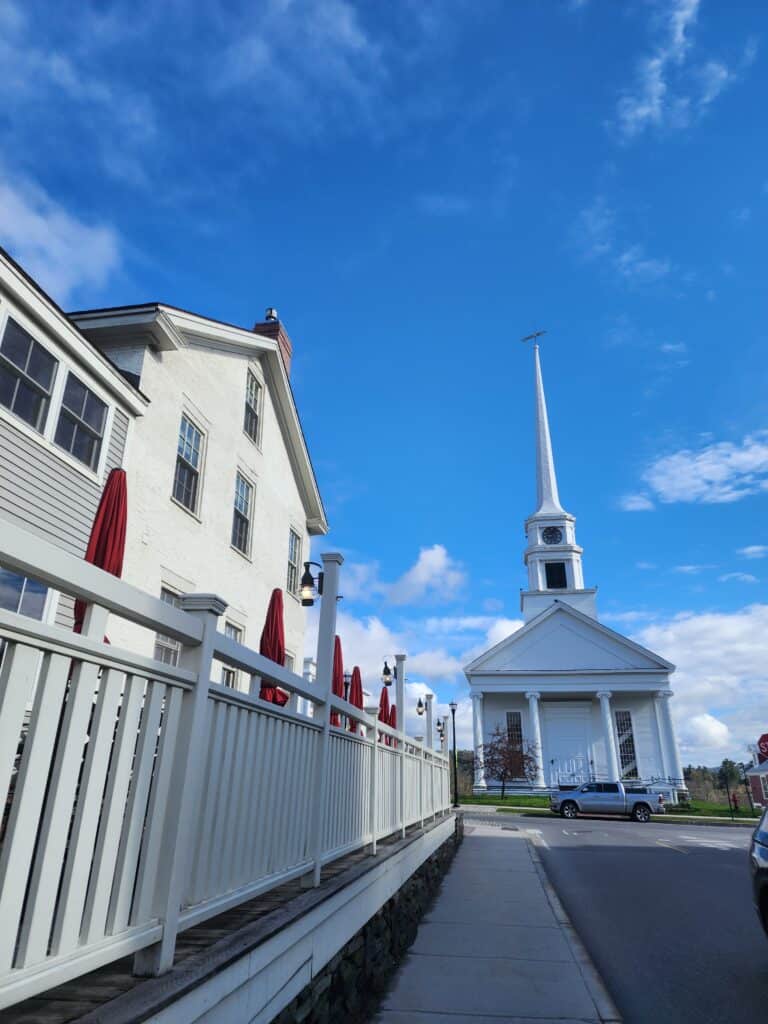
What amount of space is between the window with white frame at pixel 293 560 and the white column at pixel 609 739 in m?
27.8

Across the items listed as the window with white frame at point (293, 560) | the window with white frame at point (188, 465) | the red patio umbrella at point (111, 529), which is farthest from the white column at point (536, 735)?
the red patio umbrella at point (111, 529)

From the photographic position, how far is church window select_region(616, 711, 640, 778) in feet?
127

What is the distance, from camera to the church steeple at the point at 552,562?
148ft

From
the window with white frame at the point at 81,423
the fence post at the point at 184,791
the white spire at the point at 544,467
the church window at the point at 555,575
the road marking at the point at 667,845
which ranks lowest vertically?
the road marking at the point at 667,845

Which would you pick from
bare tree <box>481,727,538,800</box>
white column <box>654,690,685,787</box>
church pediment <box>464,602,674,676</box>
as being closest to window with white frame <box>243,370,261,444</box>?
church pediment <box>464,602,674,676</box>

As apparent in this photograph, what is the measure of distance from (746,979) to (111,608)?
6.09 m

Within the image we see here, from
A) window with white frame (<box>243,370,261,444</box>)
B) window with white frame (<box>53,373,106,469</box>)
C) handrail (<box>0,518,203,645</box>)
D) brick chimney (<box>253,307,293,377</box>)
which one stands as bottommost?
handrail (<box>0,518,203,645</box>)

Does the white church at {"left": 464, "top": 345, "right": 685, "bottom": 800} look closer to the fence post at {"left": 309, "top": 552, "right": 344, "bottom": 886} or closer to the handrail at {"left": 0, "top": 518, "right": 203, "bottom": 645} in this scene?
the fence post at {"left": 309, "top": 552, "right": 344, "bottom": 886}

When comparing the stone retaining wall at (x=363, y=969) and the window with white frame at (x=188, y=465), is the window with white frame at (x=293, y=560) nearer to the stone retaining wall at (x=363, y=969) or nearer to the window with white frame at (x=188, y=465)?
the window with white frame at (x=188, y=465)

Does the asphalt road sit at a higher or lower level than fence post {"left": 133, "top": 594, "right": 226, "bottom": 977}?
lower

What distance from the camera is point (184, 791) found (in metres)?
2.32

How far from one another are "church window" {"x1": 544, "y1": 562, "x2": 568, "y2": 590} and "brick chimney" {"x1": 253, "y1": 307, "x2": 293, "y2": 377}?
115 feet

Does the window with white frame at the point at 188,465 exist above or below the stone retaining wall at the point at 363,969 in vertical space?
above

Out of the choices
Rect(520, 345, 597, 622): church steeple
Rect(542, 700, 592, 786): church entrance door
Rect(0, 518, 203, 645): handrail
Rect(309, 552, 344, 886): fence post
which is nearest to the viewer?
Rect(0, 518, 203, 645): handrail
